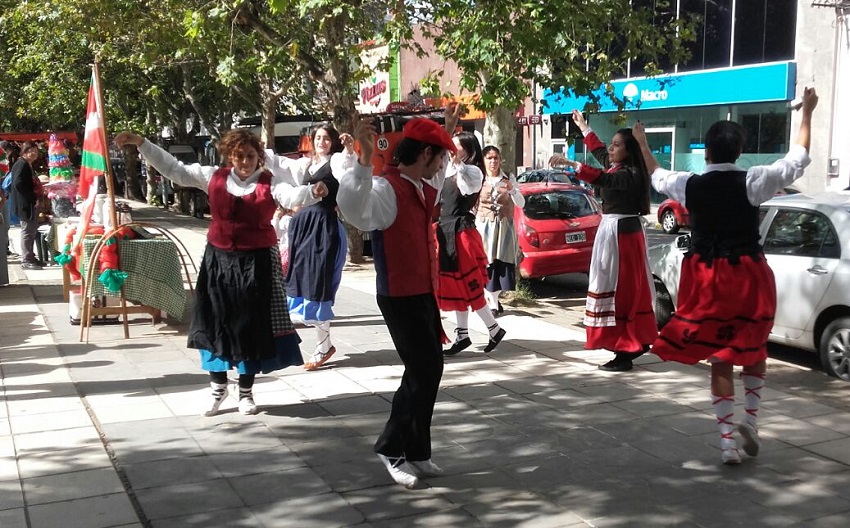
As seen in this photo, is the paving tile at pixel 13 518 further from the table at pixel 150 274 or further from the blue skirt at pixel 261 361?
the table at pixel 150 274

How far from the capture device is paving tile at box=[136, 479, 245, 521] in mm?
4438

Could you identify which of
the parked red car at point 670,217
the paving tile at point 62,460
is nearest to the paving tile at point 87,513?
the paving tile at point 62,460

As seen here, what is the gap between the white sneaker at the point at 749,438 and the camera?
16.7 ft

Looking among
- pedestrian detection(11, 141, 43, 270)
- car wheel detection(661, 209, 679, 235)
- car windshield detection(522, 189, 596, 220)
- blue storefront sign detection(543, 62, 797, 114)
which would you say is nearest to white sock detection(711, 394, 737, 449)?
car windshield detection(522, 189, 596, 220)

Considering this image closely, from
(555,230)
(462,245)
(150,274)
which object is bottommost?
(150,274)

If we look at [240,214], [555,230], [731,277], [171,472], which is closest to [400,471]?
[171,472]

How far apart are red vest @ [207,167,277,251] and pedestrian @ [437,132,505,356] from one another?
217cm

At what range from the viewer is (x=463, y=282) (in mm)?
7641

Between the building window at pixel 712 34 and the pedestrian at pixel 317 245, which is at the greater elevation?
the building window at pixel 712 34

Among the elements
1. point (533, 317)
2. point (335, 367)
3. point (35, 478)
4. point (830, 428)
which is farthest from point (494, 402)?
point (533, 317)

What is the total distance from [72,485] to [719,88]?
83.5 ft

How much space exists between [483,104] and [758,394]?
5067 mm

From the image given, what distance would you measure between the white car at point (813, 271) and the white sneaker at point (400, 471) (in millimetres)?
4038

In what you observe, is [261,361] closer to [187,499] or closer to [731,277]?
[187,499]
